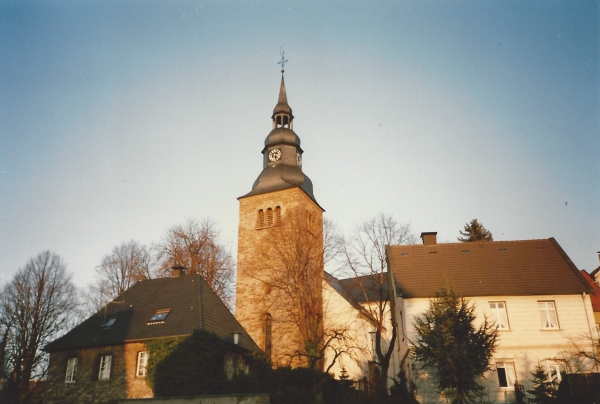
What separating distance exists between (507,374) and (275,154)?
21621mm

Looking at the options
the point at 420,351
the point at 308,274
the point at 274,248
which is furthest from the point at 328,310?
the point at 420,351

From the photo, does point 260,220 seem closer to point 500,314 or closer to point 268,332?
point 268,332

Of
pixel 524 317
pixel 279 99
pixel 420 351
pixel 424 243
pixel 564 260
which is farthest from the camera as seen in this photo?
pixel 279 99

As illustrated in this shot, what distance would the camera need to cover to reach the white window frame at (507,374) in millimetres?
20766

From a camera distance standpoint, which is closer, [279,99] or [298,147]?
[298,147]

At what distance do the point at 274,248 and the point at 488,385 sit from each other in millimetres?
16075

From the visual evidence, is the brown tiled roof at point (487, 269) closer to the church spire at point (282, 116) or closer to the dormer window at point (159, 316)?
the dormer window at point (159, 316)

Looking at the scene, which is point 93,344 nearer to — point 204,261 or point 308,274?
point 308,274

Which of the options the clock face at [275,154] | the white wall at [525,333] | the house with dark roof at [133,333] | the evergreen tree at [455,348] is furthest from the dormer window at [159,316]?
the clock face at [275,154]

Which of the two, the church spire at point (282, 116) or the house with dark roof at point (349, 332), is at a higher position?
the church spire at point (282, 116)

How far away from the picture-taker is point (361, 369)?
29.0m

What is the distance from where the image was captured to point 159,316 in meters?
23.2

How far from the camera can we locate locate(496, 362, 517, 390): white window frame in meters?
20.8

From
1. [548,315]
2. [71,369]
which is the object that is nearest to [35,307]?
[71,369]
